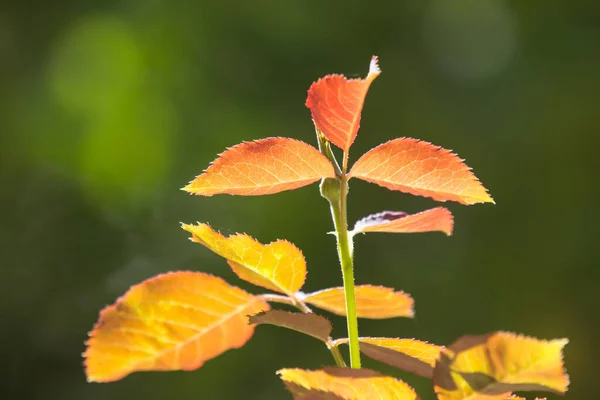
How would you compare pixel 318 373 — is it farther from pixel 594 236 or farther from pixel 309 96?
pixel 594 236

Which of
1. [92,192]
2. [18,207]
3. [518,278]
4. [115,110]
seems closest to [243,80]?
[115,110]

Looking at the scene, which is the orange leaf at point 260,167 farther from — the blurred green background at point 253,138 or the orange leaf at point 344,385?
the blurred green background at point 253,138

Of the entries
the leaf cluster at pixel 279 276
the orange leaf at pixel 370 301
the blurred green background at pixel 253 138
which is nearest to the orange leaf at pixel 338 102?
the leaf cluster at pixel 279 276

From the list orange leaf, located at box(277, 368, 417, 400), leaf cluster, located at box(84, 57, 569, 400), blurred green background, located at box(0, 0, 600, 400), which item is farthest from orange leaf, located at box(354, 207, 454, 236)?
blurred green background, located at box(0, 0, 600, 400)

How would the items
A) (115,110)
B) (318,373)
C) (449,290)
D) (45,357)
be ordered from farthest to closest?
(115,110)
(45,357)
(449,290)
(318,373)

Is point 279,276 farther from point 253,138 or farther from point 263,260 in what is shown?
point 253,138

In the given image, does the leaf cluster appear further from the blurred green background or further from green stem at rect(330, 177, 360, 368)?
the blurred green background

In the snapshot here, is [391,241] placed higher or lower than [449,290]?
higher

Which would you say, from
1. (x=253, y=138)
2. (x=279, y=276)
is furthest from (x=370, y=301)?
(x=253, y=138)
